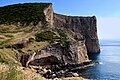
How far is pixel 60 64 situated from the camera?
117 m

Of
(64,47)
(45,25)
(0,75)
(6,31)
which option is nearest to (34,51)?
(64,47)

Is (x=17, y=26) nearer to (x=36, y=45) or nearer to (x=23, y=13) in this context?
(x=23, y=13)

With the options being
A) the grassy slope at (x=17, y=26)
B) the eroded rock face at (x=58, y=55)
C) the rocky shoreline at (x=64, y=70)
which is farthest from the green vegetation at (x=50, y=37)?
the rocky shoreline at (x=64, y=70)

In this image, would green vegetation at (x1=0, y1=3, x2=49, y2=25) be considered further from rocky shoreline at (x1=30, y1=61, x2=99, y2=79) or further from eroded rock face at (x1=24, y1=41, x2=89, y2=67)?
rocky shoreline at (x1=30, y1=61, x2=99, y2=79)

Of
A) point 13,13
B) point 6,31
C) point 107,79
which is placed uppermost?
point 13,13

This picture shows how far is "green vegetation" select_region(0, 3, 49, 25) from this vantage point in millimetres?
147750

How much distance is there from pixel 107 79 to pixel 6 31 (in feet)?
195

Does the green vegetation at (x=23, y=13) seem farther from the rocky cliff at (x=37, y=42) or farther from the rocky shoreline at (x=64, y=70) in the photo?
the rocky shoreline at (x=64, y=70)

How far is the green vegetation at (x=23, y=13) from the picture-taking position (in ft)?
485

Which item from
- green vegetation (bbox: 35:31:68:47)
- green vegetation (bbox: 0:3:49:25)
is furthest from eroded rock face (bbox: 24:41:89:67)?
→ green vegetation (bbox: 0:3:49:25)

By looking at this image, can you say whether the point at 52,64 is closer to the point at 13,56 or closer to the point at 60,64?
the point at 60,64

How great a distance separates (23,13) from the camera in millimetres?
160250

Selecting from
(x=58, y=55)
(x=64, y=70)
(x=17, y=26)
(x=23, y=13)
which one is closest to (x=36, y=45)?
(x=58, y=55)

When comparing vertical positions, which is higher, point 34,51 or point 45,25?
point 45,25
